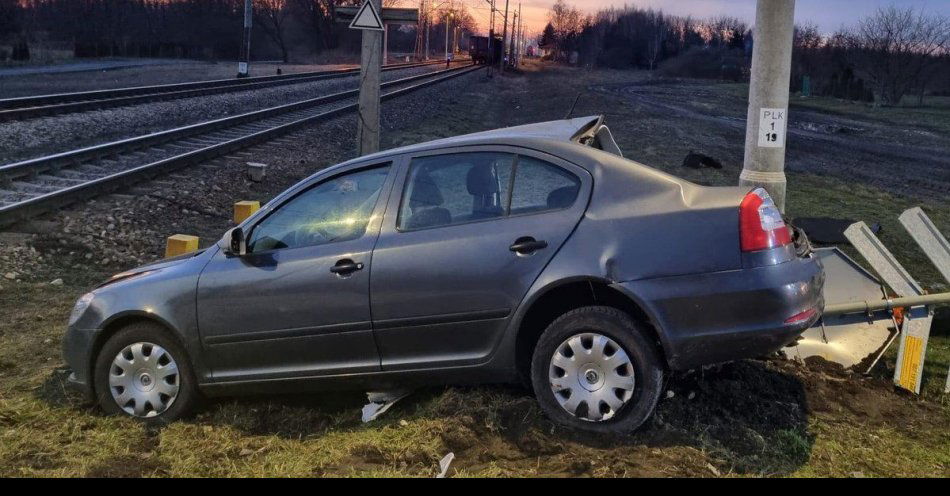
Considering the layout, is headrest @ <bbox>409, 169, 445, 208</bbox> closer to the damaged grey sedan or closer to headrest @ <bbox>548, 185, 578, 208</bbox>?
the damaged grey sedan

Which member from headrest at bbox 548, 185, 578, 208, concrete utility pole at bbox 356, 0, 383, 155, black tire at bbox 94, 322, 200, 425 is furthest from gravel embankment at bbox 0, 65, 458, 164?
headrest at bbox 548, 185, 578, 208

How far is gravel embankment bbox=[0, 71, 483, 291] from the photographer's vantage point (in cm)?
881

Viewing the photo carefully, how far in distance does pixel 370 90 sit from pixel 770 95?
732 centimetres

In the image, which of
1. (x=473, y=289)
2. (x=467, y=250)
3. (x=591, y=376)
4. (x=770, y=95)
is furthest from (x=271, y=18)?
(x=591, y=376)

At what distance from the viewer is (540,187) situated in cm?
473

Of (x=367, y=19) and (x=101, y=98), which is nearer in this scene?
(x=367, y=19)

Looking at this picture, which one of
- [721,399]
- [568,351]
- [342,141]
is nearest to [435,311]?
[568,351]

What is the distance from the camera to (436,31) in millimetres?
162625

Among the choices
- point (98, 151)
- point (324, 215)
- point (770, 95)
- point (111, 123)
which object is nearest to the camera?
point (324, 215)

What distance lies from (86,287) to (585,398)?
18.7 feet

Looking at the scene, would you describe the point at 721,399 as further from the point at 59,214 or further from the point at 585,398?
the point at 59,214

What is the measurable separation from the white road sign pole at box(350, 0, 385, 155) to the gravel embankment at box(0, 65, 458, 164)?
220 inches

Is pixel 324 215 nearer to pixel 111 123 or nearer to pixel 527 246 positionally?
pixel 527 246

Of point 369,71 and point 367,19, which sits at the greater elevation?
point 367,19
